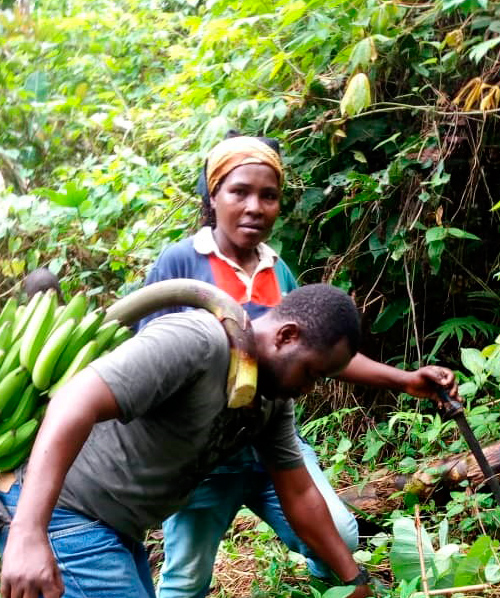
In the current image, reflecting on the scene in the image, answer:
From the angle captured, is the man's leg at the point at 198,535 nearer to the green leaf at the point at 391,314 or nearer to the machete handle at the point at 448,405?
the machete handle at the point at 448,405

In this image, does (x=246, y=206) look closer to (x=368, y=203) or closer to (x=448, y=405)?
(x=448, y=405)

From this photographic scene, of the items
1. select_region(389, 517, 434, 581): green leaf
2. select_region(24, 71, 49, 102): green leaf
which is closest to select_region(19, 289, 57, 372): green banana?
select_region(389, 517, 434, 581): green leaf

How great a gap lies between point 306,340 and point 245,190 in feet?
2.97

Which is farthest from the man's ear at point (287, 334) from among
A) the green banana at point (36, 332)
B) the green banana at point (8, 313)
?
the green banana at point (8, 313)

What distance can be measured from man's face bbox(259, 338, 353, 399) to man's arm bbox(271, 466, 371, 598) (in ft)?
1.92

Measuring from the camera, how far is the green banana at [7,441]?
1.82m

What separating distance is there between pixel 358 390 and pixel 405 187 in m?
1.18

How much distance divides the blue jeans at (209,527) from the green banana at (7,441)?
0.86 metres

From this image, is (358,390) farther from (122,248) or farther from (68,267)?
(68,267)

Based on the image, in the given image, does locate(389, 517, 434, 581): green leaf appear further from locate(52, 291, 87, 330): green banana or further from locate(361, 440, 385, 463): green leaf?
locate(361, 440, 385, 463): green leaf

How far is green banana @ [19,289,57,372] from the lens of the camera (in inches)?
74.2

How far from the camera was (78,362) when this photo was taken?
1.87 meters

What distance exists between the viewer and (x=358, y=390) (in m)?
4.34

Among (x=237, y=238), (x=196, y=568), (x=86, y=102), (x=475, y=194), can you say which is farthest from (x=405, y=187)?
(x=86, y=102)
